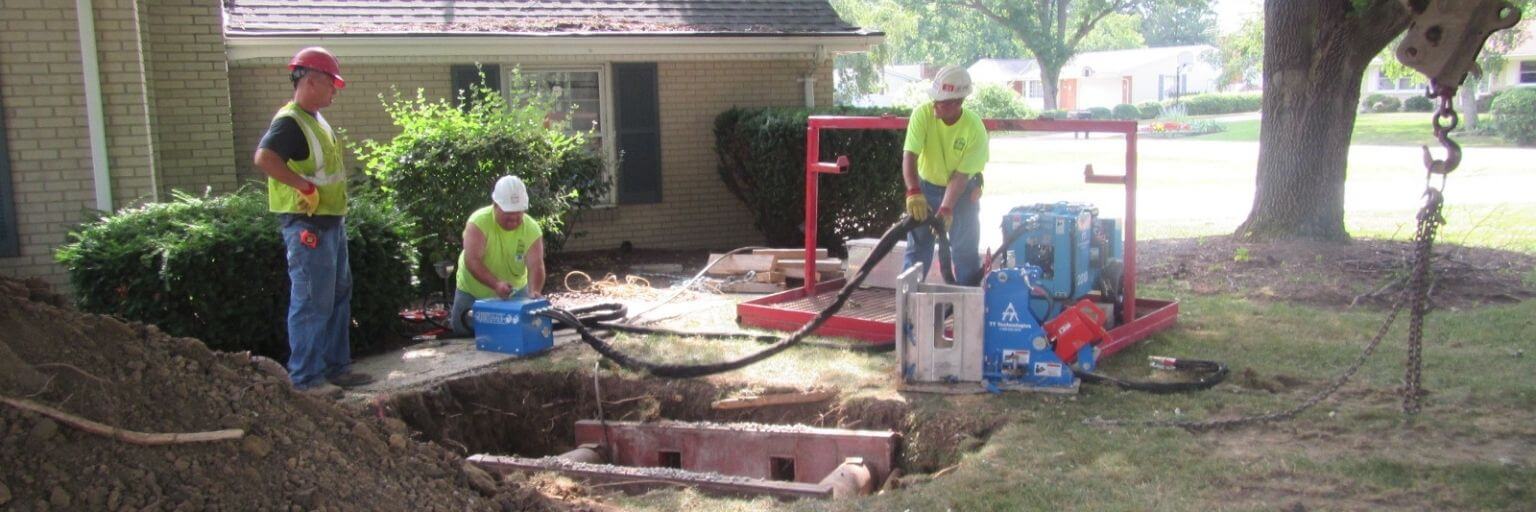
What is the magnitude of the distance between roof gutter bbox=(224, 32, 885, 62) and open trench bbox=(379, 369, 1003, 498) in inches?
202

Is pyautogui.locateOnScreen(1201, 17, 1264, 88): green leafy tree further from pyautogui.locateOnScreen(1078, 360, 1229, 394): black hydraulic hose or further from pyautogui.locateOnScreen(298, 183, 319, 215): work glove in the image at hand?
pyautogui.locateOnScreen(298, 183, 319, 215): work glove

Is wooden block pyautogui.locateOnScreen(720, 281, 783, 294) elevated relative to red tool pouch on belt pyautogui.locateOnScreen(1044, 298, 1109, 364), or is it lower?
lower

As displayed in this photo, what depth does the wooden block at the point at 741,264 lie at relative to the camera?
10508mm

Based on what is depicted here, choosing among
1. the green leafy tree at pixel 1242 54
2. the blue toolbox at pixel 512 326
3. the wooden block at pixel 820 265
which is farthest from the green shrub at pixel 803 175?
the green leafy tree at pixel 1242 54

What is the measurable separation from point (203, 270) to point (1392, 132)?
38.9 m

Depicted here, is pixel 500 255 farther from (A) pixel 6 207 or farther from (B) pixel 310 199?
(A) pixel 6 207

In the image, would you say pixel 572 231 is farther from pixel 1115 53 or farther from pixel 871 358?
pixel 1115 53

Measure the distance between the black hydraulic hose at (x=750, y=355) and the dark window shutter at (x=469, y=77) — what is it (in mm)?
4898

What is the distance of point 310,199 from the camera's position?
625cm

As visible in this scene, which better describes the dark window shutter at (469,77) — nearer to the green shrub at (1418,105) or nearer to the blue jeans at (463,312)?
the blue jeans at (463,312)

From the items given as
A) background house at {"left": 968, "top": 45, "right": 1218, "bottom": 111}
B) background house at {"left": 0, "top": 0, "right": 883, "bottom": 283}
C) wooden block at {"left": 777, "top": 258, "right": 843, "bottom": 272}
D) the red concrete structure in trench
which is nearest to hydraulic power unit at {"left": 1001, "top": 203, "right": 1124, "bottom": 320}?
the red concrete structure in trench

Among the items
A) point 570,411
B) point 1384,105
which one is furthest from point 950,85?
point 1384,105

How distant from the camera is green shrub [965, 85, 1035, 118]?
48.0 meters

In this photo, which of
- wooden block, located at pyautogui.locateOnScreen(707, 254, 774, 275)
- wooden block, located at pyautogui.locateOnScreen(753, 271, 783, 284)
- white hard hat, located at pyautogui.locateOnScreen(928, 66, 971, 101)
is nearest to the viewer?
white hard hat, located at pyautogui.locateOnScreen(928, 66, 971, 101)
